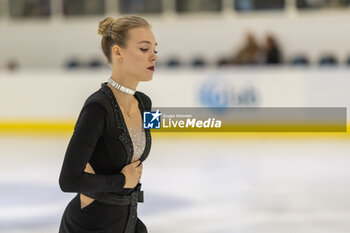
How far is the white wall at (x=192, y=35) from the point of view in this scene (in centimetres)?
1181

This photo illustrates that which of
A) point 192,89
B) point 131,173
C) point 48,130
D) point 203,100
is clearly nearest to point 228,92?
point 203,100

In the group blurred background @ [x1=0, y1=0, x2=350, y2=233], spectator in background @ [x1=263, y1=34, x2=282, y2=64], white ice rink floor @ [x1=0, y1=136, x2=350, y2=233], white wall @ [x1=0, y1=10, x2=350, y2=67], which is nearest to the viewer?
white ice rink floor @ [x1=0, y1=136, x2=350, y2=233]

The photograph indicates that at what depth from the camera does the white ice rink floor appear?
4.15 m

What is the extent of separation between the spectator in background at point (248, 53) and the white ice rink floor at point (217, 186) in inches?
91.5

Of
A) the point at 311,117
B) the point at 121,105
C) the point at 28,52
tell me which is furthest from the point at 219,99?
the point at 121,105

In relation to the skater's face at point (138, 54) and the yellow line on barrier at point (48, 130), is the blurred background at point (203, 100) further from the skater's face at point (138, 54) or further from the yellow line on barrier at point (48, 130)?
the skater's face at point (138, 54)

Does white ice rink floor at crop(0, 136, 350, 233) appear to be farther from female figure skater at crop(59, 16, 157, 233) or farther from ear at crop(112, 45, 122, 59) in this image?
ear at crop(112, 45, 122, 59)

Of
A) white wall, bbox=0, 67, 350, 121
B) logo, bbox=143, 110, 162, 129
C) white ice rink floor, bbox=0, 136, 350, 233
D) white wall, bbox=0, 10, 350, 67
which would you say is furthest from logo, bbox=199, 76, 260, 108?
logo, bbox=143, 110, 162, 129

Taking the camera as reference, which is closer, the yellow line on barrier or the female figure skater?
the female figure skater

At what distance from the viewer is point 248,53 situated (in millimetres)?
10711

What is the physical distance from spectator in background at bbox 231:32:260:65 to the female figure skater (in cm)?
883

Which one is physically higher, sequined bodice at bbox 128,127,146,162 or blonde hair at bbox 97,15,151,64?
→ blonde hair at bbox 97,15,151,64

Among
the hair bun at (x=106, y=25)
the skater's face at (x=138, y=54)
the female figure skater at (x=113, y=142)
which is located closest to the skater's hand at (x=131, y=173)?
the female figure skater at (x=113, y=142)

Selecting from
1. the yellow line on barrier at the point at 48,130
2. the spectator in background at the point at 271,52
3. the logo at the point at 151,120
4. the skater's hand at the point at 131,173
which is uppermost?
the logo at the point at 151,120
